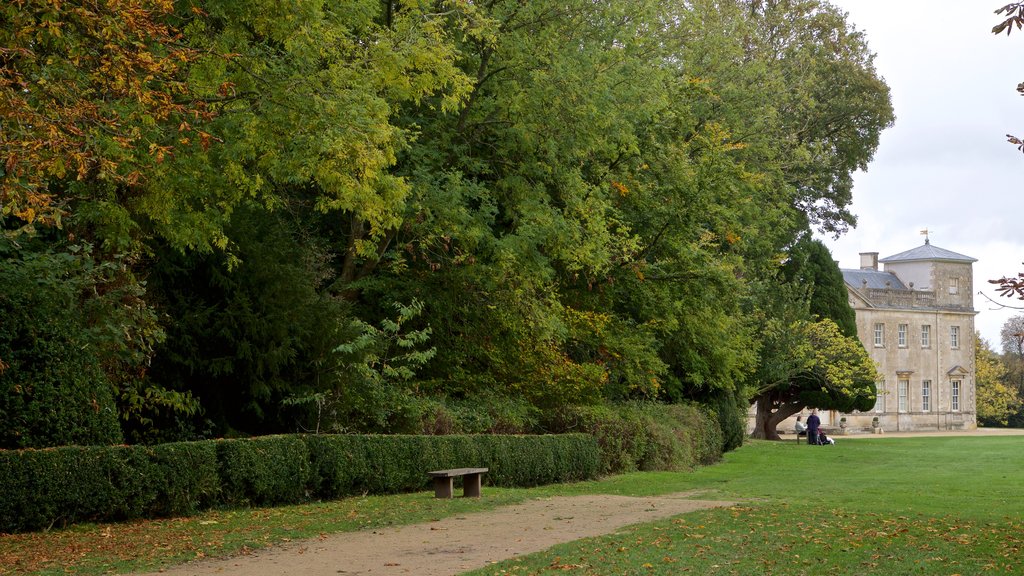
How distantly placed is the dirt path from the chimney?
200 feet

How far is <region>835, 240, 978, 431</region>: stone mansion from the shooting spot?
65562mm

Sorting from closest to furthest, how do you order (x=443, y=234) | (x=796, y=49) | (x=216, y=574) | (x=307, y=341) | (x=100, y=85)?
(x=216, y=574)
(x=100, y=85)
(x=307, y=341)
(x=443, y=234)
(x=796, y=49)

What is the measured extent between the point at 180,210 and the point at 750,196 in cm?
1572

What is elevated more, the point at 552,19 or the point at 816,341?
the point at 552,19

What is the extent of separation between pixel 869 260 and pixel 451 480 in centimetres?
6183

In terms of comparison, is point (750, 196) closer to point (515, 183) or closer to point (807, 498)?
point (515, 183)

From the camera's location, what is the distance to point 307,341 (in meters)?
16.7

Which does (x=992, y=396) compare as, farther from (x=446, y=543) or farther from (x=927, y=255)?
(x=446, y=543)

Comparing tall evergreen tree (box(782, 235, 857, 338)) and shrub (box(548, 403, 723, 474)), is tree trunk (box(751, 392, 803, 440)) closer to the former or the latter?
tall evergreen tree (box(782, 235, 857, 338))

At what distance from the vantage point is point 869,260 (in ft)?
241

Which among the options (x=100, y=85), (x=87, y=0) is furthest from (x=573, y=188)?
(x=87, y=0)

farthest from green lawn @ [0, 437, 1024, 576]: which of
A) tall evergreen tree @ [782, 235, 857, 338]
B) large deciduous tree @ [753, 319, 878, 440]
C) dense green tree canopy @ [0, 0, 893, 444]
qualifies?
tall evergreen tree @ [782, 235, 857, 338]

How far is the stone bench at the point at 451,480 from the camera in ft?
52.4

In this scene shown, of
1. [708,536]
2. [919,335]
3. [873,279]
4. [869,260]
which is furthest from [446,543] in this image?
[869,260]
